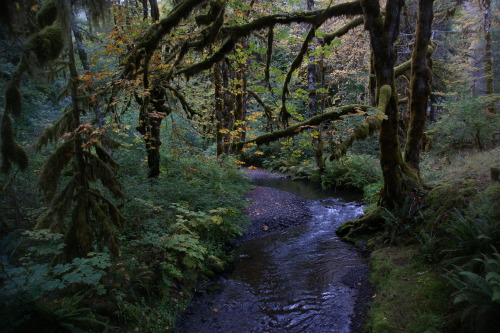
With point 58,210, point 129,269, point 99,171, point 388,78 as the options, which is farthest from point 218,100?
point 58,210

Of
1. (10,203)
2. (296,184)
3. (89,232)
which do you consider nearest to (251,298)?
(89,232)

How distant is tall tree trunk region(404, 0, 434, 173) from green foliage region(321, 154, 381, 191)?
6.87 metres

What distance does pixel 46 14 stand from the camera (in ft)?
12.7

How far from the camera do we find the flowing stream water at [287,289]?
16.7 ft

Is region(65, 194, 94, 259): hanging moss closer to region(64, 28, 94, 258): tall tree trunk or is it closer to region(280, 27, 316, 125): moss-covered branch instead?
region(64, 28, 94, 258): tall tree trunk

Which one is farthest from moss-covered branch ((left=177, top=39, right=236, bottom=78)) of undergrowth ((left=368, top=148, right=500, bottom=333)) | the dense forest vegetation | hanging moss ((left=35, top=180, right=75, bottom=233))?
undergrowth ((left=368, top=148, right=500, bottom=333))

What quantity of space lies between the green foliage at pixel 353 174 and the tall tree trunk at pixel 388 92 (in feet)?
23.9

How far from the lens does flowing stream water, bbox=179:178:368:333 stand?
508cm

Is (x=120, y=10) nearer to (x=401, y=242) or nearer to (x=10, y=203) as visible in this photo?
(x=10, y=203)

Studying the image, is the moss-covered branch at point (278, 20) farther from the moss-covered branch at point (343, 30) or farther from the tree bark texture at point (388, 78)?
the moss-covered branch at point (343, 30)

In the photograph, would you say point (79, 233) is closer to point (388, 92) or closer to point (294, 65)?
point (294, 65)

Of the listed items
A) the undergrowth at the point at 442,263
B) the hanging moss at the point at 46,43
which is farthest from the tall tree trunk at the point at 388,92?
the hanging moss at the point at 46,43

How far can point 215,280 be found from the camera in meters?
6.68

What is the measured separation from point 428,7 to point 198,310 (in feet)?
29.8
